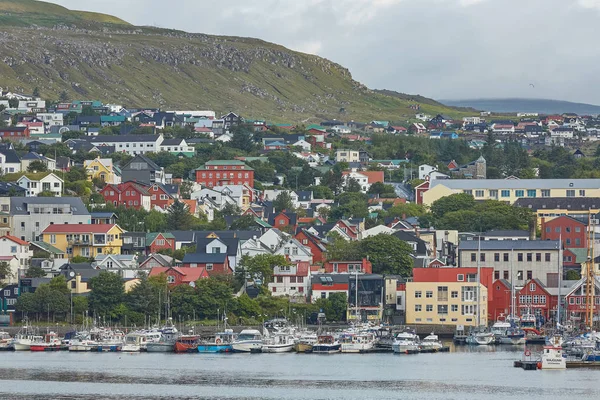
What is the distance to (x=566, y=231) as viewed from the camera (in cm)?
8819

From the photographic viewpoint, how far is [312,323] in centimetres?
7288

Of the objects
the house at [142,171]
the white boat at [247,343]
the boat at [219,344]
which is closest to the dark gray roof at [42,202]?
the house at [142,171]

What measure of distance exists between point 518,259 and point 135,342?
22542 millimetres

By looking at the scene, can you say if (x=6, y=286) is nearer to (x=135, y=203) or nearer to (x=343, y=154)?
(x=135, y=203)

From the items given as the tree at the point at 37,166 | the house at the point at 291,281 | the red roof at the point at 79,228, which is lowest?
the house at the point at 291,281

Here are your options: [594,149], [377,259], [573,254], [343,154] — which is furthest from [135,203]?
[594,149]

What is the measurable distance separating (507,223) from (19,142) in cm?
4390

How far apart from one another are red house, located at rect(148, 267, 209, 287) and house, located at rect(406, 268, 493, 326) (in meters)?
10.6

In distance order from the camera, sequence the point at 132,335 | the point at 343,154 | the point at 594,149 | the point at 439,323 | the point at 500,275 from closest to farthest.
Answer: the point at 132,335, the point at 439,323, the point at 500,275, the point at 343,154, the point at 594,149

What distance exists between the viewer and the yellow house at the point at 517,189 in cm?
10475

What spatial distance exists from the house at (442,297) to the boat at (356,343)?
533cm

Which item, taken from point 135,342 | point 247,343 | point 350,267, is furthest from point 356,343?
point 350,267

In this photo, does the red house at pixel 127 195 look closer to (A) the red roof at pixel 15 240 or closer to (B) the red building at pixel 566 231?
(A) the red roof at pixel 15 240

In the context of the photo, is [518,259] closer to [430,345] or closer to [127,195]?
[430,345]
